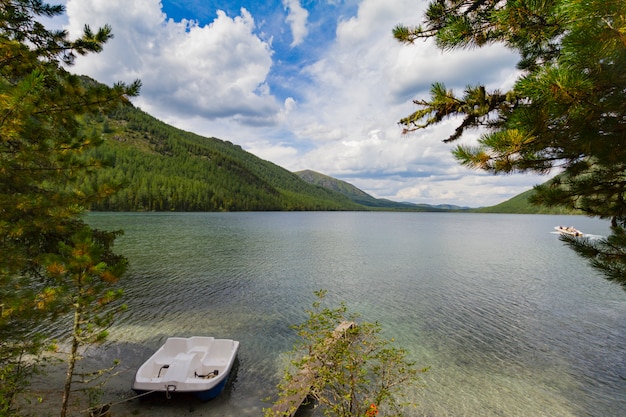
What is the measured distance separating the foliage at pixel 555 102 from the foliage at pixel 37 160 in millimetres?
6847

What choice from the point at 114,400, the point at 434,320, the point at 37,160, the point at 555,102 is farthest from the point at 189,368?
the point at 434,320

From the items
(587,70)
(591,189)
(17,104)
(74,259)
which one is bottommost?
(74,259)

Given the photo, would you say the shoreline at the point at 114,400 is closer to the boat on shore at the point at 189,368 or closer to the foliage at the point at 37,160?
the boat on shore at the point at 189,368

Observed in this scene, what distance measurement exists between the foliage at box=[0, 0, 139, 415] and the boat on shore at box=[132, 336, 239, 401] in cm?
333

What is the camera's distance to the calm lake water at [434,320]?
32.8ft

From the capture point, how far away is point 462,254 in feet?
140

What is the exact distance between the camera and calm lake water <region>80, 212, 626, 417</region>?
9.99 metres

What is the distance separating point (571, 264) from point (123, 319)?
48023 millimetres

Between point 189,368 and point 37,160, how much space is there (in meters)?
7.79

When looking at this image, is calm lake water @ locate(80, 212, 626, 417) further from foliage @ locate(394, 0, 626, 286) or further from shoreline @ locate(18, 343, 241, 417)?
foliage @ locate(394, 0, 626, 286)

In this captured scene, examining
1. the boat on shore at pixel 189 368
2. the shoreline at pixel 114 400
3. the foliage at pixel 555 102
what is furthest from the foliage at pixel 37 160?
the foliage at pixel 555 102

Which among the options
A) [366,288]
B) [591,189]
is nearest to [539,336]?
[366,288]

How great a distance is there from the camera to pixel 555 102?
3.18 m

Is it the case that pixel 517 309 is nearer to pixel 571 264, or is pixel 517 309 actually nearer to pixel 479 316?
pixel 479 316
